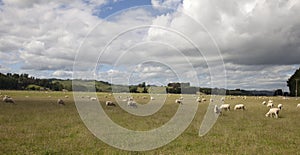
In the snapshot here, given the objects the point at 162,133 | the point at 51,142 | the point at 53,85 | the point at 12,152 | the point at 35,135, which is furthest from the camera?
the point at 53,85

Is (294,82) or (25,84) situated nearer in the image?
(294,82)

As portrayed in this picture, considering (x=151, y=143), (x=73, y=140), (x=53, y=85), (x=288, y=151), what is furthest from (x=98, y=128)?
(x=53, y=85)

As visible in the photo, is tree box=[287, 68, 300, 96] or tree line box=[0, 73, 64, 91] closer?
tree box=[287, 68, 300, 96]

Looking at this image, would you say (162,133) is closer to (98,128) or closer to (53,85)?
(98,128)

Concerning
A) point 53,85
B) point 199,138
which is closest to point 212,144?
point 199,138

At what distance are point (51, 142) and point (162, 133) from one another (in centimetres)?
642

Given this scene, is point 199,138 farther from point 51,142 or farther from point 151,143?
point 51,142

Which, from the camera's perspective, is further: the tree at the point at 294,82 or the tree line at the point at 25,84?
the tree line at the point at 25,84

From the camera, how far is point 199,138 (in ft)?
54.2

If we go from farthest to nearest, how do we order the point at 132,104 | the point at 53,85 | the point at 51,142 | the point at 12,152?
the point at 53,85 → the point at 132,104 → the point at 51,142 → the point at 12,152

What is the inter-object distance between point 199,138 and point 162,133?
2329 mm

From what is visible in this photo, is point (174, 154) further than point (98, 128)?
No

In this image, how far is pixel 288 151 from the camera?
13.4 meters

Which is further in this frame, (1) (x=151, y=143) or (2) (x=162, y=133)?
(2) (x=162, y=133)
